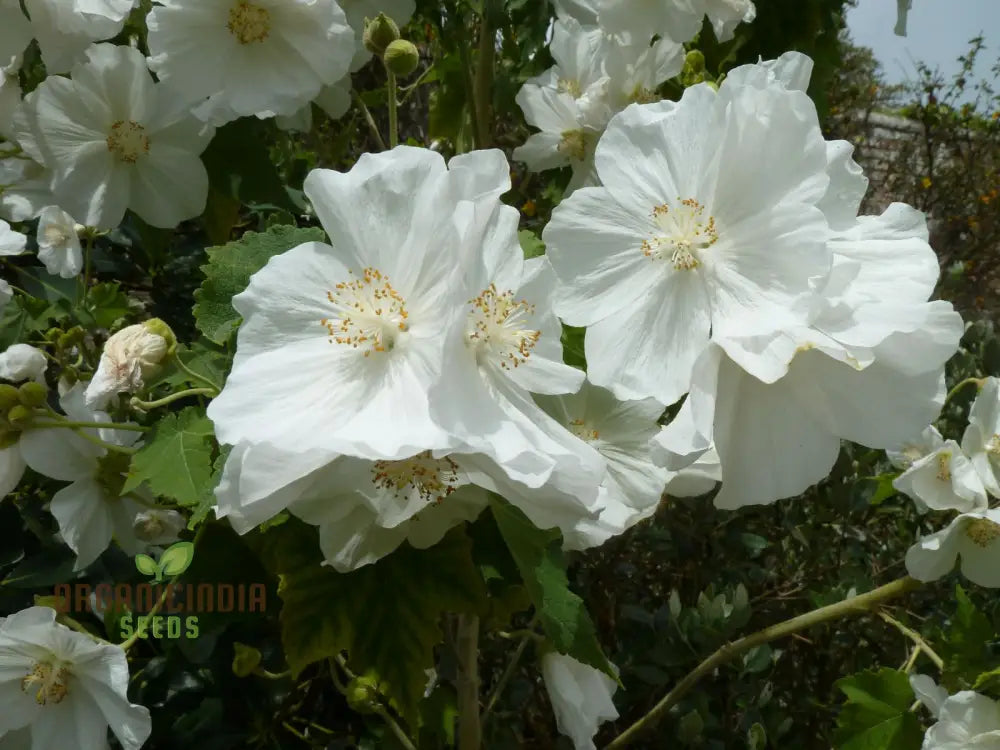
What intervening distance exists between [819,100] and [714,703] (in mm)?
1311

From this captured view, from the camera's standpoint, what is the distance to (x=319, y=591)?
83 centimetres

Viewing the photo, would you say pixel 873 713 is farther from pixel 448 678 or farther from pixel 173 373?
pixel 173 373

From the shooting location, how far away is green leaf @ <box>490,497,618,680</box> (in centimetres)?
78

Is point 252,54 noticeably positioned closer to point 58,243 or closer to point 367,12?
point 367,12

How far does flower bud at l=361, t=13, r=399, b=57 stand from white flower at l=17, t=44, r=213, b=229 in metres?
0.33

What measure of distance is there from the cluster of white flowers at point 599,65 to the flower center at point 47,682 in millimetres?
995

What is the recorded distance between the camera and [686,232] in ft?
2.40

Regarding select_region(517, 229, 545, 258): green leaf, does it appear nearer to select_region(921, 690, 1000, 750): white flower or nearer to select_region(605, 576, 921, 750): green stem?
select_region(605, 576, 921, 750): green stem

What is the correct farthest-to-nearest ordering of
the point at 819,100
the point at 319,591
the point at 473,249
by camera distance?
the point at 819,100, the point at 319,591, the point at 473,249

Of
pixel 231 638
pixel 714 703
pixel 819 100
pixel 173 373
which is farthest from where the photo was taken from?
pixel 714 703

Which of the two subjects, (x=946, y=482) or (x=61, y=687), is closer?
(x=61, y=687)

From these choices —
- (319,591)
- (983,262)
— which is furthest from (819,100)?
(983,262)

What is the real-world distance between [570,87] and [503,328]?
743mm

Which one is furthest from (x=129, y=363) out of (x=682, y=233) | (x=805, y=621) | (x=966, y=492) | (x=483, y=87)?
(x=966, y=492)
